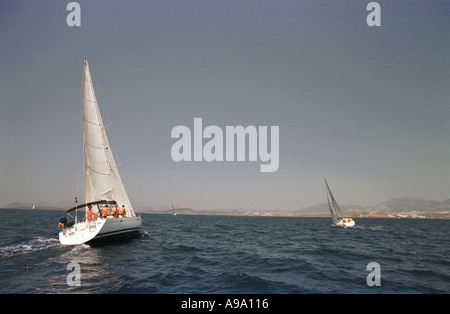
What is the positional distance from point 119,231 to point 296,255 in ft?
50.9

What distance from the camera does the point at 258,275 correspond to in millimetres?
13320

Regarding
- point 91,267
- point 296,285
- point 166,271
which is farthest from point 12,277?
point 296,285

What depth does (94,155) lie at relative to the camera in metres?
27.0

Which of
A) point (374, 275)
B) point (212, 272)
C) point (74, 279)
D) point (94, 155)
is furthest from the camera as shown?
point (94, 155)

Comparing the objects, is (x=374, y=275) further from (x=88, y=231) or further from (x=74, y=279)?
(x=88, y=231)

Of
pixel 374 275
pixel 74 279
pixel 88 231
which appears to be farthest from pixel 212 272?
pixel 88 231

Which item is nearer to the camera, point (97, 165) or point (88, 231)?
point (88, 231)

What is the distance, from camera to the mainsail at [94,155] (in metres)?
26.6

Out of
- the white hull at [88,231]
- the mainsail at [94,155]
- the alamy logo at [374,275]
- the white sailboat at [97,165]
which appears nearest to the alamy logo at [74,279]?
the white hull at [88,231]

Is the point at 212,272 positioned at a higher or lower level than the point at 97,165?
lower

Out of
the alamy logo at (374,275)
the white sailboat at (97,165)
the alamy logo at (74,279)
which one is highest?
the white sailboat at (97,165)

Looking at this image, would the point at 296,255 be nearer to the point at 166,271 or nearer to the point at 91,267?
the point at 166,271

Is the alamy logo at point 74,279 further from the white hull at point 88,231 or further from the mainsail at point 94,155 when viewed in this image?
the mainsail at point 94,155
